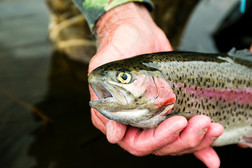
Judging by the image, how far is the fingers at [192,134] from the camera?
1.54 m

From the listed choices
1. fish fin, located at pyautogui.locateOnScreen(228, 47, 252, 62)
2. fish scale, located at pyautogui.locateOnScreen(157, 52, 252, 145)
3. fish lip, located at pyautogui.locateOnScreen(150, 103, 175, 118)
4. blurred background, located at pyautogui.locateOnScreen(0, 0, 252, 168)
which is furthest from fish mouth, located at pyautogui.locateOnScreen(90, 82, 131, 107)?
blurred background, located at pyautogui.locateOnScreen(0, 0, 252, 168)

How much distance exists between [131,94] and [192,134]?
0.48m

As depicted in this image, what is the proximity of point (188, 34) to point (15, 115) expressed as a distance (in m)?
3.66

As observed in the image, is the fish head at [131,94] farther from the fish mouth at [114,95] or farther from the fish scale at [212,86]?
the fish scale at [212,86]

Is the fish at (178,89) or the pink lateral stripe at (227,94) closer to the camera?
the fish at (178,89)

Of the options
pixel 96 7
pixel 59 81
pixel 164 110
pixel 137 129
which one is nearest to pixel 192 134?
pixel 164 110

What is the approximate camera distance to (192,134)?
61.7 inches

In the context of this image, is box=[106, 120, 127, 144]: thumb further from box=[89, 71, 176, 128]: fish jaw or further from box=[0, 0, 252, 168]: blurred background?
box=[0, 0, 252, 168]: blurred background

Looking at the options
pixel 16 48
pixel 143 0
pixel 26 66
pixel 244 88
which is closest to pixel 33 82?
pixel 26 66

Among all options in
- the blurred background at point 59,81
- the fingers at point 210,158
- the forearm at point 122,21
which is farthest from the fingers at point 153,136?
the blurred background at point 59,81

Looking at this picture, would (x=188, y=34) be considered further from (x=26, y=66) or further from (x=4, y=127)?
(x=4, y=127)

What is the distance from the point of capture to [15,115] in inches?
127

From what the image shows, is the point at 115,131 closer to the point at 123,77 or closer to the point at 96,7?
the point at 123,77

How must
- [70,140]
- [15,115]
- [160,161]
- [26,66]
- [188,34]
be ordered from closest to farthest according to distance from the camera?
[160,161]
[70,140]
[15,115]
[26,66]
[188,34]
